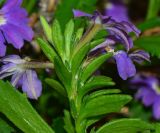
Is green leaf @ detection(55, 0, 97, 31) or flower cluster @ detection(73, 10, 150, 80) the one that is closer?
flower cluster @ detection(73, 10, 150, 80)

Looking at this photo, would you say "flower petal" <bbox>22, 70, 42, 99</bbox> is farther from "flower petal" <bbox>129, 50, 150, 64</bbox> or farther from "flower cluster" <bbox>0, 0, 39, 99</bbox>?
"flower petal" <bbox>129, 50, 150, 64</bbox>

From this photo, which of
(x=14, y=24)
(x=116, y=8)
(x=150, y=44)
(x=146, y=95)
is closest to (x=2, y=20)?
(x=14, y=24)

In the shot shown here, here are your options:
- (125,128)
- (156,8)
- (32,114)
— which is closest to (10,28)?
(32,114)

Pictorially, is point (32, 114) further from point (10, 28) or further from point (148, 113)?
point (148, 113)

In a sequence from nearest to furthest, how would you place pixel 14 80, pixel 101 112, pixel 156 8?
pixel 101 112, pixel 14 80, pixel 156 8

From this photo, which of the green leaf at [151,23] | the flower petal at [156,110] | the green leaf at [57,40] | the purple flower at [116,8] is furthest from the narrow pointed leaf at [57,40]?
the purple flower at [116,8]

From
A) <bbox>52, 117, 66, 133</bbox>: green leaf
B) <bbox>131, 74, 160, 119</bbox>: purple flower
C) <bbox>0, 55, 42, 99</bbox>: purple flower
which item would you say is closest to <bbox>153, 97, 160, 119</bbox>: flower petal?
<bbox>131, 74, 160, 119</bbox>: purple flower

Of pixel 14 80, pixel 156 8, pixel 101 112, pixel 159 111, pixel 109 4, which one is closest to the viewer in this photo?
pixel 101 112
